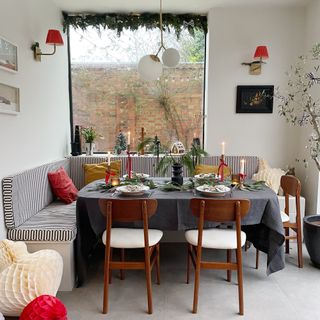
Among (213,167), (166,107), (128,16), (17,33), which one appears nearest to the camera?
(17,33)

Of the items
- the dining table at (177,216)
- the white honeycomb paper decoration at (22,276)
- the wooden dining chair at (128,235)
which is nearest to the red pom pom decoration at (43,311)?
the white honeycomb paper decoration at (22,276)

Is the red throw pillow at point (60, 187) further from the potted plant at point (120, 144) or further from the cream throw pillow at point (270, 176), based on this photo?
the cream throw pillow at point (270, 176)

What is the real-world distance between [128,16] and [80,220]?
2.82 meters

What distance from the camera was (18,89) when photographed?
2.79 meters

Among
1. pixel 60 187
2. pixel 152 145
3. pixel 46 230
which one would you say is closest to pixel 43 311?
pixel 46 230

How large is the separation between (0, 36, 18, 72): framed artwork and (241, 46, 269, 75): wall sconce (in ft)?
8.87

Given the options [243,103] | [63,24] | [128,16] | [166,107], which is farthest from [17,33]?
[243,103]

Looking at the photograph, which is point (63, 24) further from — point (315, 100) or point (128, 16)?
Answer: point (315, 100)

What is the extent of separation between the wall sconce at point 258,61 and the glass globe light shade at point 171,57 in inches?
44.1

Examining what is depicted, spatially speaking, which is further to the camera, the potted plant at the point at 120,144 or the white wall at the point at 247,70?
the potted plant at the point at 120,144

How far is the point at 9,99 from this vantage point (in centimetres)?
263

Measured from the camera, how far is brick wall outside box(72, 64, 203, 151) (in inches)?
169

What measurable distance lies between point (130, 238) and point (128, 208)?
0.30 metres

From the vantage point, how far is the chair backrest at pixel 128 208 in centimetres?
210
